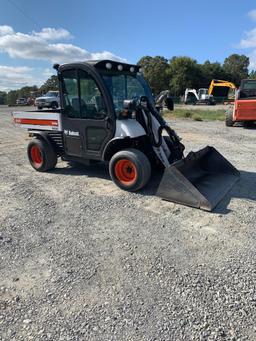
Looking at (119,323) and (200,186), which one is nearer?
(119,323)

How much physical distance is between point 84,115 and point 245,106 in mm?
9246

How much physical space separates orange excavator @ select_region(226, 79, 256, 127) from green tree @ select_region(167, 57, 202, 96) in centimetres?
4168

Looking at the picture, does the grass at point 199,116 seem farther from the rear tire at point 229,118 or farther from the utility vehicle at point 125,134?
the utility vehicle at point 125,134

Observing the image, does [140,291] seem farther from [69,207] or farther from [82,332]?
[69,207]

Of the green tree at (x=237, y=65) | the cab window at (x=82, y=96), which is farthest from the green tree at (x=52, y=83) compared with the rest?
the green tree at (x=237, y=65)

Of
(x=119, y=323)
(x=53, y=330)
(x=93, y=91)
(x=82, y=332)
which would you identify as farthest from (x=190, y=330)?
(x=93, y=91)

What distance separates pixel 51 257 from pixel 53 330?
1011 mm

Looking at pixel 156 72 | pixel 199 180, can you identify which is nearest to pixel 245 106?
pixel 199 180

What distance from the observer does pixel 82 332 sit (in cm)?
222

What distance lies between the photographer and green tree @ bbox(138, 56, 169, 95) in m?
52.9

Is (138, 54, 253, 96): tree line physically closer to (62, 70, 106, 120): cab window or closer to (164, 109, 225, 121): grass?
(164, 109, 225, 121): grass

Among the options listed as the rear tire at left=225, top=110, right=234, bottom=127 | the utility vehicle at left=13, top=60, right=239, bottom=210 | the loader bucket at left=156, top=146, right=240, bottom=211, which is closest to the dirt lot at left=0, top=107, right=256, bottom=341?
the loader bucket at left=156, top=146, right=240, bottom=211

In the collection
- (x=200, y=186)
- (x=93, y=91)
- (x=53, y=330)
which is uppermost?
(x=93, y=91)

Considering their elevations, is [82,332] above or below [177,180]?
below
